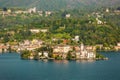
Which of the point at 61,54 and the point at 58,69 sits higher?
the point at 61,54

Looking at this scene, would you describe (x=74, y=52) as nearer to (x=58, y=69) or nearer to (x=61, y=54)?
(x=61, y=54)

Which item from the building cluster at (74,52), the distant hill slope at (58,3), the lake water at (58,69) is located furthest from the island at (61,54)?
the distant hill slope at (58,3)

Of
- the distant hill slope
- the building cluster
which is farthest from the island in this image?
the distant hill slope

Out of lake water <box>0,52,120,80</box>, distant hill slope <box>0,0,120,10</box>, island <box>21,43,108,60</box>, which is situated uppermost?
distant hill slope <box>0,0,120,10</box>

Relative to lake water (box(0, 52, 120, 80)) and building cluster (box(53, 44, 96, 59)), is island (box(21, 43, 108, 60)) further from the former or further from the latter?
lake water (box(0, 52, 120, 80))

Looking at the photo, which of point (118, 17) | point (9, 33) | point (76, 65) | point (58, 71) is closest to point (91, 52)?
point (76, 65)

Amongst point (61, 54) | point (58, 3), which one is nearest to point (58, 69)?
point (61, 54)
